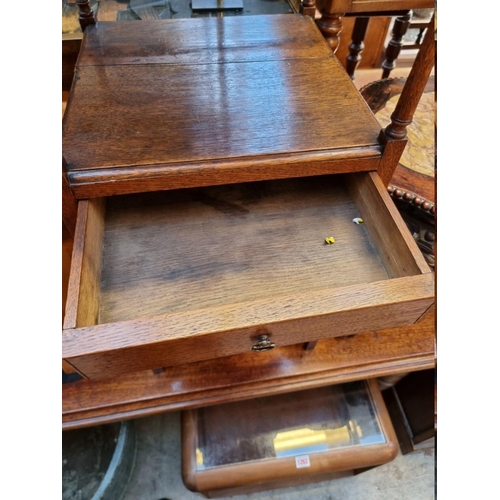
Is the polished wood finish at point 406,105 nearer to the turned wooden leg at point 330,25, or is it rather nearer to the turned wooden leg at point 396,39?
the turned wooden leg at point 330,25

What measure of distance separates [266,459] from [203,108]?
2.13 feet

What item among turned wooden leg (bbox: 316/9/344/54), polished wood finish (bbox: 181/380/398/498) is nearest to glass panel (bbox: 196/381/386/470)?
polished wood finish (bbox: 181/380/398/498)

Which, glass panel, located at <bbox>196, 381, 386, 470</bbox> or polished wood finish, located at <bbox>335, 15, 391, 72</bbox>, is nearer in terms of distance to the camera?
glass panel, located at <bbox>196, 381, 386, 470</bbox>

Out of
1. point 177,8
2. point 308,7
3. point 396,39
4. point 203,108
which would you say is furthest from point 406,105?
point 396,39

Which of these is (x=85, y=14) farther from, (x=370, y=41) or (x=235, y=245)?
(x=370, y=41)

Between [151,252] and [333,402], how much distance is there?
0.53 meters

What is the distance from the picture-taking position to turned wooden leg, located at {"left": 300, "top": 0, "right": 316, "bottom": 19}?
678 mm

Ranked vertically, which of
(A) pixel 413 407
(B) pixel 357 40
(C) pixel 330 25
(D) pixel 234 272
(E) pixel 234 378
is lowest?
(A) pixel 413 407

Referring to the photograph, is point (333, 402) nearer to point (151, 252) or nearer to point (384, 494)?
point (384, 494)

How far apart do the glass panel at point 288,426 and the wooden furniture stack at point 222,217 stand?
17 cm

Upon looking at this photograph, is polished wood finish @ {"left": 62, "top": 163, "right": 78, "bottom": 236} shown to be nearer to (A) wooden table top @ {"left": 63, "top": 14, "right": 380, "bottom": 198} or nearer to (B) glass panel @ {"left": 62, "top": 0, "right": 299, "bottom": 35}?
(A) wooden table top @ {"left": 63, "top": 14, "right": 380, "bottom": 198}

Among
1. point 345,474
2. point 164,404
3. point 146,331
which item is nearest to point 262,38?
point 146,331

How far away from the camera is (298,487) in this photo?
97 cm

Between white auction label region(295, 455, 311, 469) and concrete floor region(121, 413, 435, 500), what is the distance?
254 millimetres
